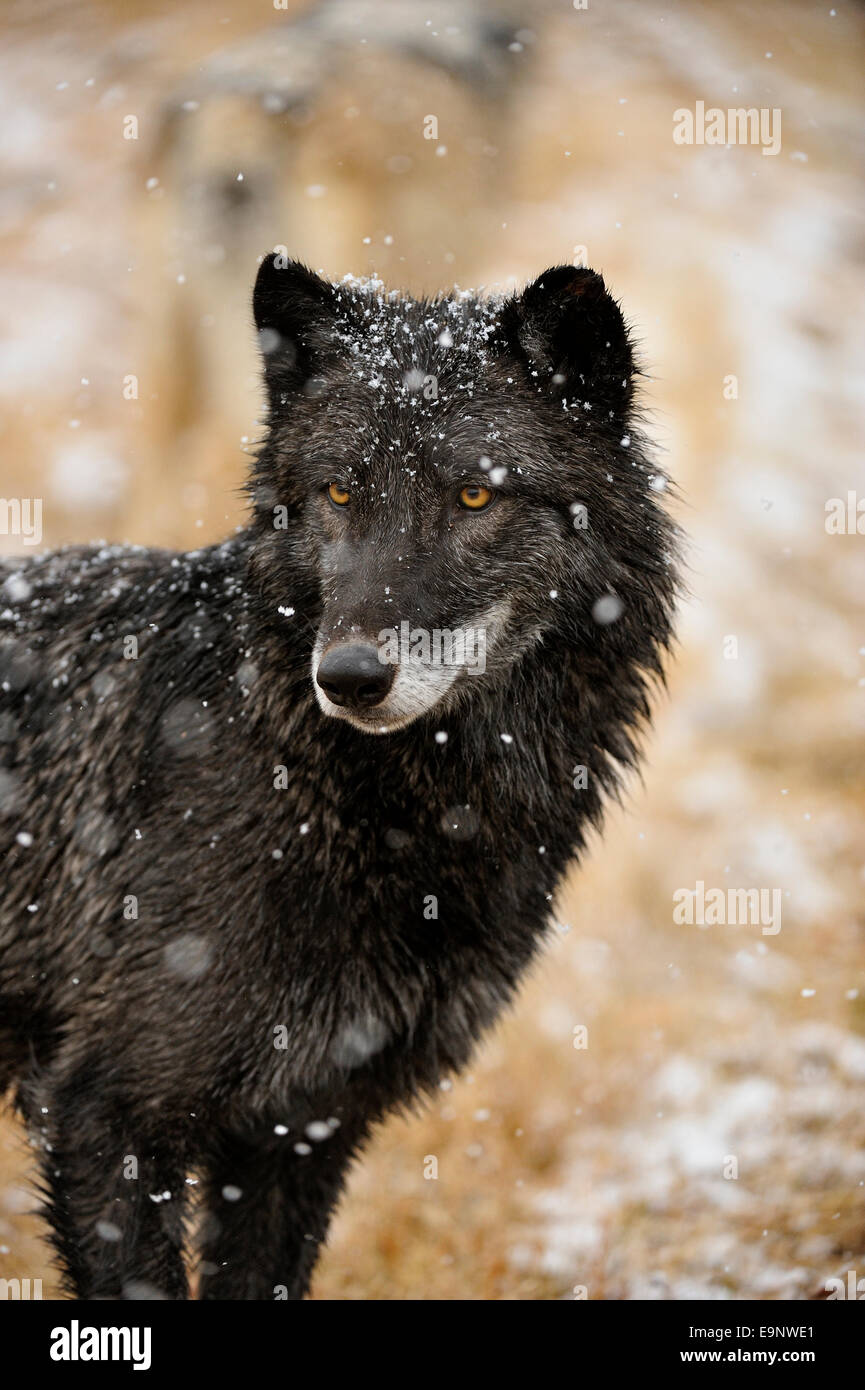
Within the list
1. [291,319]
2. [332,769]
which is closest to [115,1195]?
[332,769]

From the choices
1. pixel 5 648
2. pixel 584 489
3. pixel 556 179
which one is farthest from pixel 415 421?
pixel 556 179

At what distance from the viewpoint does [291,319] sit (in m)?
3.54

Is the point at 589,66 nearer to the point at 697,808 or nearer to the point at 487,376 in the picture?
the point at 697,808

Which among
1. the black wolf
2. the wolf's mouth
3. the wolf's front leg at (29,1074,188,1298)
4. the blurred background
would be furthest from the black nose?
the blurred background

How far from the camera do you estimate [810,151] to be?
12188 mm

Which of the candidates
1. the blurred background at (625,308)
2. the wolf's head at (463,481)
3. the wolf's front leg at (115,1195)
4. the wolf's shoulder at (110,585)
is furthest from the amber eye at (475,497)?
the blurred background at (625,308)

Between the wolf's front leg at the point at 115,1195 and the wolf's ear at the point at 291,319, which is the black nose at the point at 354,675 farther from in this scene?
the wolf's front leg at the point at 115,1195

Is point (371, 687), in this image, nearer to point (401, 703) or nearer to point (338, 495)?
point (401, 703)

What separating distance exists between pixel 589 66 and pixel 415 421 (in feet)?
34.4

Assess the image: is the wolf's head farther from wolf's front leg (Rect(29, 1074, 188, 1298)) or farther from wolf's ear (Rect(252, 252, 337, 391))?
wolf's front leg (Rect(29, 1074, 188, 1298))

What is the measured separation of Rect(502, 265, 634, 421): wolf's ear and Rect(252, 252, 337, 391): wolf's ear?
60 centimetres

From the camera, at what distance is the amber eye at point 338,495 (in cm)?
328

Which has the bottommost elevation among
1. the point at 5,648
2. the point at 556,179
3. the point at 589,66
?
the point at 5,648
